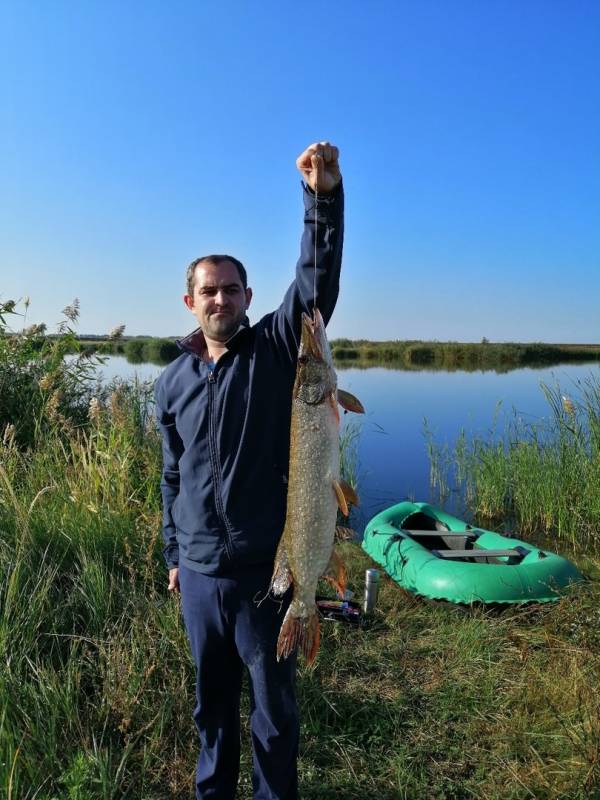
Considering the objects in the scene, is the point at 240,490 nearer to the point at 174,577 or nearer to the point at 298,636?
the point at 298,636

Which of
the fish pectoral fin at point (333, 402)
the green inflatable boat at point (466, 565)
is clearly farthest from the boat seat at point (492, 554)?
the fish pectoral fin at point (333, 402)

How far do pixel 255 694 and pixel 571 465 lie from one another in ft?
23.7

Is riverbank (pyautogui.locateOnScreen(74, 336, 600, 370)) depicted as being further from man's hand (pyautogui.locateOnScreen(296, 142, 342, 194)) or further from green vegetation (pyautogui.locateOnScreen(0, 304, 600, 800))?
man's hand (pyautogui.locateOnScreen(296, 142, 342, 194))

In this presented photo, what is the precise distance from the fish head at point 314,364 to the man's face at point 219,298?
44cm

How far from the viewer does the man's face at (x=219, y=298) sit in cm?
260

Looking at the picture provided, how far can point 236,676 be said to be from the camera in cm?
268

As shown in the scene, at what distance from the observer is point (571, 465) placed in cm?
838

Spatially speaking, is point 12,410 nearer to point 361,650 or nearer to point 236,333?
point 361,650

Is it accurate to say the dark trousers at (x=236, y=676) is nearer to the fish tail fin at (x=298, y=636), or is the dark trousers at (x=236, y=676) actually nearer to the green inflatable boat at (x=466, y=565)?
the fish tail fin at (x=298, y=636)

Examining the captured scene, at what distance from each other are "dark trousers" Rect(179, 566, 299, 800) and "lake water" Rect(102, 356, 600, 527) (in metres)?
6.28

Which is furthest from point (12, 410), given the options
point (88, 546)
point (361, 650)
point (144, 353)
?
point (144, 353)

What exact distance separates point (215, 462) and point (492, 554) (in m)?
4.71

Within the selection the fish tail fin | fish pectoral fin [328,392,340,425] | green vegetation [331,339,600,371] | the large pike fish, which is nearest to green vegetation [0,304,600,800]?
the fish tail fin

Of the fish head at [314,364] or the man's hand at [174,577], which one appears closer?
the fish head at [314,364]
